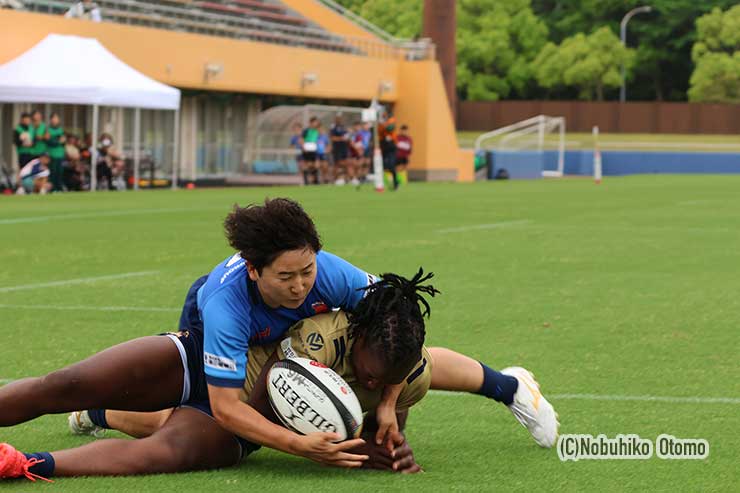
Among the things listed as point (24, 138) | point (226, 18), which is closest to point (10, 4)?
point (24, 138)

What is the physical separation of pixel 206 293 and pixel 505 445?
5.06 ft

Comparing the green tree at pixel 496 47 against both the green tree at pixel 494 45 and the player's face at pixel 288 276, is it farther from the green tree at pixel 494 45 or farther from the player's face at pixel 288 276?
the player's face at pixel 288 276

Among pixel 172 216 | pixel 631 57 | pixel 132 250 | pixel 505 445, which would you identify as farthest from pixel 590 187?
pixel 631 57

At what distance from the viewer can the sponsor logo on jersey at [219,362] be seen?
5422 millimetres

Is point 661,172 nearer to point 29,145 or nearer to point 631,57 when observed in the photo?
point 631,57

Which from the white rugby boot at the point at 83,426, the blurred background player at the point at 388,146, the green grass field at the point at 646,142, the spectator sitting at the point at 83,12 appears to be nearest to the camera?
the white rugby boot at the point at 83,426

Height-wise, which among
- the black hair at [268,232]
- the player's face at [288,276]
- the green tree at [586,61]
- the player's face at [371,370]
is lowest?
the player's face at [371,370]

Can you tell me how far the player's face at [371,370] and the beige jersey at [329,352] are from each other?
46mm

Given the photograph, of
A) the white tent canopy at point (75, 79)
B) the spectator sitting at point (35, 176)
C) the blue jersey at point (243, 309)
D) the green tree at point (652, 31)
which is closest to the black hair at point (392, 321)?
the blue jersey at point (243, 309)

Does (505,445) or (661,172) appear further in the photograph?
(661,172)

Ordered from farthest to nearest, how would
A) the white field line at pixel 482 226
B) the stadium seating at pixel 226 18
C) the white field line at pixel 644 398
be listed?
the stadium seating at pixel 226 18
the white field line at pixel 482 226
the white field line at pixel 644 398

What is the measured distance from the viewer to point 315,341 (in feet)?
19.0

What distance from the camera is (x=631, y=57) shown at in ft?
264

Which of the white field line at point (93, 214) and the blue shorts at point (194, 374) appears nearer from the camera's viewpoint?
the blue shorts at point (194, 374)
